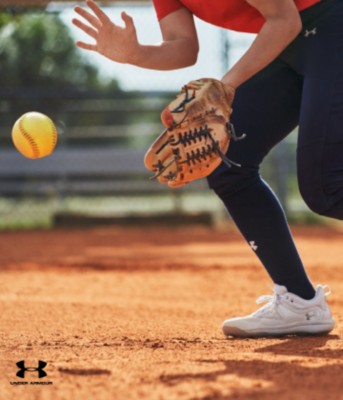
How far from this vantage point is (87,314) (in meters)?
4.20

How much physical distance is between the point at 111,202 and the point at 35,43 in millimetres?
5357

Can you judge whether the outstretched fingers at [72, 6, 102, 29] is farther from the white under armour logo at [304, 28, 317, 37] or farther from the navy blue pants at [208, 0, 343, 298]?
the white under armour logo at [304, 28, 317, 37]

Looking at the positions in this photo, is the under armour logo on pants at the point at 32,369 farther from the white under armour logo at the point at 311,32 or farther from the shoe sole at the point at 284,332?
the white under armour logo at the point at 311,32

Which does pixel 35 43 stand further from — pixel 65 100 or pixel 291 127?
pixel 291 127

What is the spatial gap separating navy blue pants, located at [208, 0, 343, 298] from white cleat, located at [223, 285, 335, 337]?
5 cm

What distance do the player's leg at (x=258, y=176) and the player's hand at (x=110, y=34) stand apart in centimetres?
49

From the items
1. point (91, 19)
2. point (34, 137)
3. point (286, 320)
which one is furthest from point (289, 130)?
point (34, 137)

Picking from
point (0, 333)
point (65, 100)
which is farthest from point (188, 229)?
point (0, 333)

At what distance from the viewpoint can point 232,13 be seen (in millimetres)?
3297

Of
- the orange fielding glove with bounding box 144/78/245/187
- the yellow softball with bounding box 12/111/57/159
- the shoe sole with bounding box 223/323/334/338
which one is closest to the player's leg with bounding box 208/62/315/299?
the shoe sole with bounding box 223/323/334/338

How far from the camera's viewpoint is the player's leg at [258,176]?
11.0ft

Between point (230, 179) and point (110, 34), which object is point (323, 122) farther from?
point (110, 34)

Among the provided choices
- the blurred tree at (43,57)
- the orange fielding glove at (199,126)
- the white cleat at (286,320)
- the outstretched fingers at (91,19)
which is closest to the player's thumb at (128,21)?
the outstretched fingers at (91,19)

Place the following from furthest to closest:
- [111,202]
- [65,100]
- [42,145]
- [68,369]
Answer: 1. [111,202]
2. [65,100]
3. [42,145]
4. [68,369]
